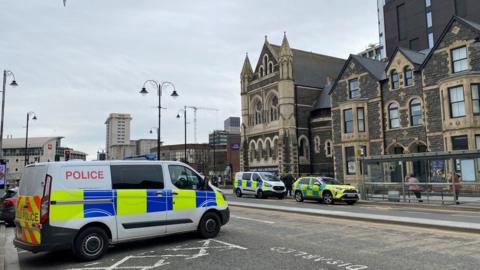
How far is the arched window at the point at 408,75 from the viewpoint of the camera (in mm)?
31286

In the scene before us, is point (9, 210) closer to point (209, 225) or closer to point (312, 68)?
point (209, 225)

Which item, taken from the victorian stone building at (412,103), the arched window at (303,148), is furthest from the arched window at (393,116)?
the arched window at (303,148)

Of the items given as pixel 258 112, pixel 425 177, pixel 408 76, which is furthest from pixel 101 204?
pixel 258 112

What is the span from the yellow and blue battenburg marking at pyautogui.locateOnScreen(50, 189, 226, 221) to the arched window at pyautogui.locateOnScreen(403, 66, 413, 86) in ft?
86.2

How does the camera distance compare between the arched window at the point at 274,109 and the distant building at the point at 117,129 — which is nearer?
the arched window at the point at 274,109

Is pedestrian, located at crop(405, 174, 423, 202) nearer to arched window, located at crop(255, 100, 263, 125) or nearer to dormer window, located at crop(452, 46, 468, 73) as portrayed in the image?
dormer window, located at crop(452, 46, 468, 73)

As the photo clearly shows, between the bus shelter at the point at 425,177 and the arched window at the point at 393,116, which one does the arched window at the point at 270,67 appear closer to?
the arched window at the point at 393,116

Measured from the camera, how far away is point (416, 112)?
30875mm

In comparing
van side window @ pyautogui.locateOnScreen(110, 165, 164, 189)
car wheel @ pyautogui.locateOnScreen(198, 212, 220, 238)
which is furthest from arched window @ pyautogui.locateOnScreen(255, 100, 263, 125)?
van side window @ pyautogui.locateOnScreen(110, 165, 164, 189)

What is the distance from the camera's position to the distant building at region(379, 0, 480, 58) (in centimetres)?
5019

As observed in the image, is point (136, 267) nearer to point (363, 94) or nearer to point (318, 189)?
point (318, 189)

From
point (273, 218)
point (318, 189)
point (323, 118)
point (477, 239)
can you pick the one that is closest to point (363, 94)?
point (323, 118)

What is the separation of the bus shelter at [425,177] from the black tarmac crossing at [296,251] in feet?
36.0

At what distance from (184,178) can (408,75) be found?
27.1 metres
